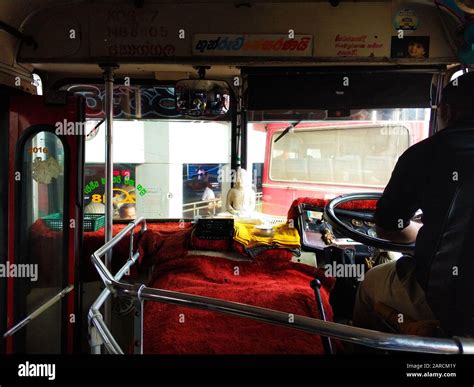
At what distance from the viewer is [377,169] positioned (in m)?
3.24

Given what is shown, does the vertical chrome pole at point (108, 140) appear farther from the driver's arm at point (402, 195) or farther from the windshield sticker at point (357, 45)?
the driver's arm at point (402, 195)

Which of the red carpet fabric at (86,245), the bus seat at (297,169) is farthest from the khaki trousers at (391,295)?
the bus seat at (297,169)

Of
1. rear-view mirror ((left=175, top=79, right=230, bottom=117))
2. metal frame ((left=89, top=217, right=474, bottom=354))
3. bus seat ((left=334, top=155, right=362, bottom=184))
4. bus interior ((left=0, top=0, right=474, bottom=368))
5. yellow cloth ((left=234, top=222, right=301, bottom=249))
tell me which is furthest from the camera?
bus seat ((left=334, top=155, right=362, bottom=184))

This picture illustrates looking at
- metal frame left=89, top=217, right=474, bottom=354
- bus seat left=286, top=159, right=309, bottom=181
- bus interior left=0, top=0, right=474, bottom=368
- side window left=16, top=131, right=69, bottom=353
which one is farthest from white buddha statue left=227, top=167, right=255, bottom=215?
metal frame left=89, top=217, right=474, bottom=354

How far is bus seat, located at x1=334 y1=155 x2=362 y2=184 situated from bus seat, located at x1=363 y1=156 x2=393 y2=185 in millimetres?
78

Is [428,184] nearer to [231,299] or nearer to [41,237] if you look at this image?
[231,299]

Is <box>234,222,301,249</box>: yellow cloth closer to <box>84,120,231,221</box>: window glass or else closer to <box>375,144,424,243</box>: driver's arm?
<box>84,120,231,221</box>: window glass

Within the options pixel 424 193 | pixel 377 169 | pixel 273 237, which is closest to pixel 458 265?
pixel 424 193

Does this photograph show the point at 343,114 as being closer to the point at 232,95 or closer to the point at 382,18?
the point at 382,18

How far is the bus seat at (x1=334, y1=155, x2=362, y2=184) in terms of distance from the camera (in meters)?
3.41

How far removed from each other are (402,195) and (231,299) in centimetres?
98

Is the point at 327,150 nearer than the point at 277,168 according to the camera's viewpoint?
Yes

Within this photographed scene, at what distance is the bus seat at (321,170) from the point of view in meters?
3.87

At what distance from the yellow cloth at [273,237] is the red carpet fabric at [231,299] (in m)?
0.11
